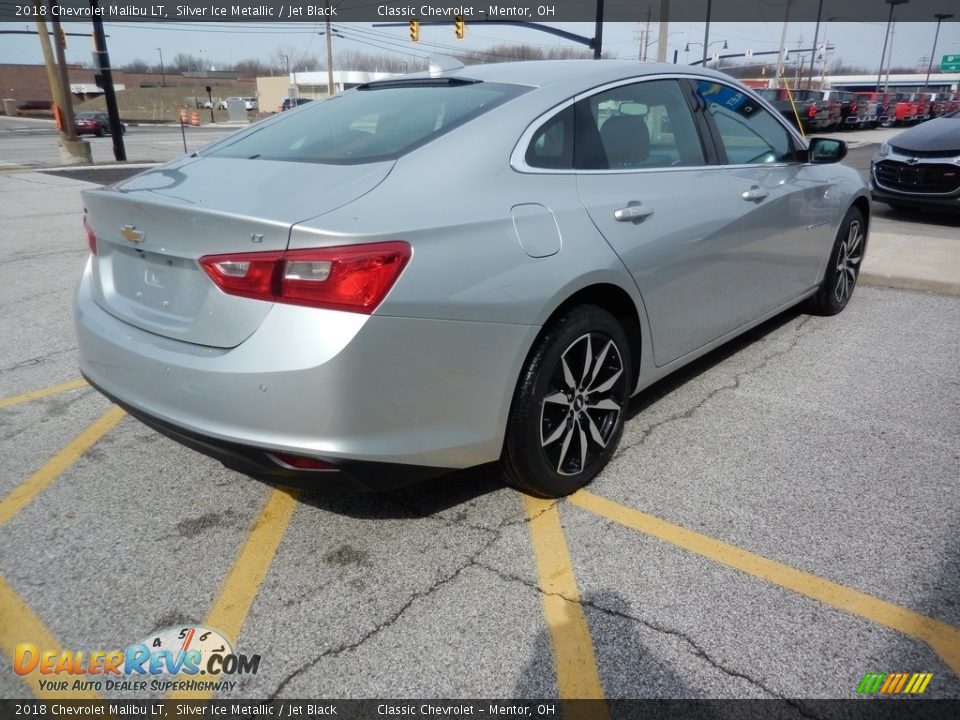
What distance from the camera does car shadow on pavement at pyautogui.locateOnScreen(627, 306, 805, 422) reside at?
393cm

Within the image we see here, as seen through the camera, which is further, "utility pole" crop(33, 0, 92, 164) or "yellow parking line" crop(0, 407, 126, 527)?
"utility pole" crop(33, 0, 92, 164)

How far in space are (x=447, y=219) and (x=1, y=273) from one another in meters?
6.06

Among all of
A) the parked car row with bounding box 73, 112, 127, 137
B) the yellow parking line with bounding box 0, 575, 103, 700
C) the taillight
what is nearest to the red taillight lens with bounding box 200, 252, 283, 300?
the taillight

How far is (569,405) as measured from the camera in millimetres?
2840

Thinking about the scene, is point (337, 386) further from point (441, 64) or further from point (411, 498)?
point (441, 64)

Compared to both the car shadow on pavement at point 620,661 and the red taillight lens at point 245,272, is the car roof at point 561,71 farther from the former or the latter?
the car shadow on pavement at point 620,661

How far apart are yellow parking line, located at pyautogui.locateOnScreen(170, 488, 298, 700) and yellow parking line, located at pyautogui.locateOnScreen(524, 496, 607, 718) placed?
3.17 ft

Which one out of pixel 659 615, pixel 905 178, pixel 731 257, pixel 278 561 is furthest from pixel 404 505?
pixel 905 178

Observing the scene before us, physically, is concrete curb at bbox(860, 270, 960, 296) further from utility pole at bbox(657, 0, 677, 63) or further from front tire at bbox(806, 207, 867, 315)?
utility pole at bbox(657, 0, 677, 63)

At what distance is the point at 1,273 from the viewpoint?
6566 mm

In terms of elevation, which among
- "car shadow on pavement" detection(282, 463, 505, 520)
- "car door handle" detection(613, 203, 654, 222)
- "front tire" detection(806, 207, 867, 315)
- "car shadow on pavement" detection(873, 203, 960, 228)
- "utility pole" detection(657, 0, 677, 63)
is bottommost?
"car shadow on pavement" detection(873, 203, 960, 228)

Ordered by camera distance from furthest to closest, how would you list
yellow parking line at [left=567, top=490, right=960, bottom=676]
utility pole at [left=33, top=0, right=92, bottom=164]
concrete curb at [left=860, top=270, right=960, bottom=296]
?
utility pole at [left=33, top=0, right=92, bottom=164] < concrete curb at [left=860, top=270, right=960, bottom=296] < yellow parking line at [left=567, top=490, right=960, bottom=676]

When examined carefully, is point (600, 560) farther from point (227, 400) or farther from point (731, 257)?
point (731, 257)

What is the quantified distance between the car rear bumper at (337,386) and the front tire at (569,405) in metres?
0.12
